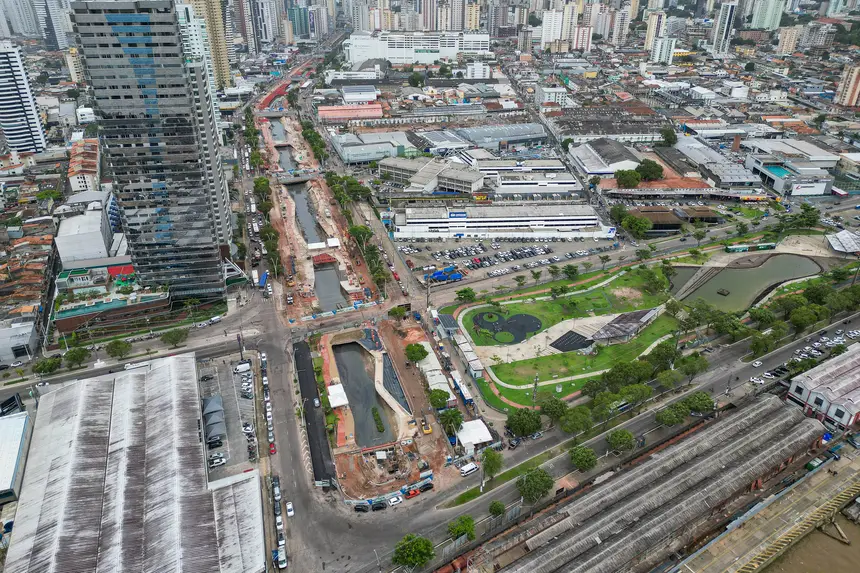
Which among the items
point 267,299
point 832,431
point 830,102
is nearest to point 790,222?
point 832,431

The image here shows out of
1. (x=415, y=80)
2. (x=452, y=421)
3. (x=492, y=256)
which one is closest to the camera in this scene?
(x=452, y=421)

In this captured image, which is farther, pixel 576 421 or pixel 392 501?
pixel 576 421

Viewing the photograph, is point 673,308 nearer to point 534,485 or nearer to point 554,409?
point 554,409

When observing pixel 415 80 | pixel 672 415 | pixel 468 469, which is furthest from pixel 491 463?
pixel 415 80

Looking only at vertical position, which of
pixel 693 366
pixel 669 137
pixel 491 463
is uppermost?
pixel 669 137

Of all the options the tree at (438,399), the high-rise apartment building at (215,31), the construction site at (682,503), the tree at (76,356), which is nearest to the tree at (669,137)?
the construction site at (682,503)

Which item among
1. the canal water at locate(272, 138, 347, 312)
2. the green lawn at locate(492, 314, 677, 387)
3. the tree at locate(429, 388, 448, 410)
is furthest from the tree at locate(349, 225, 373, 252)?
the tree at locate(429, 388, 448, 410)
